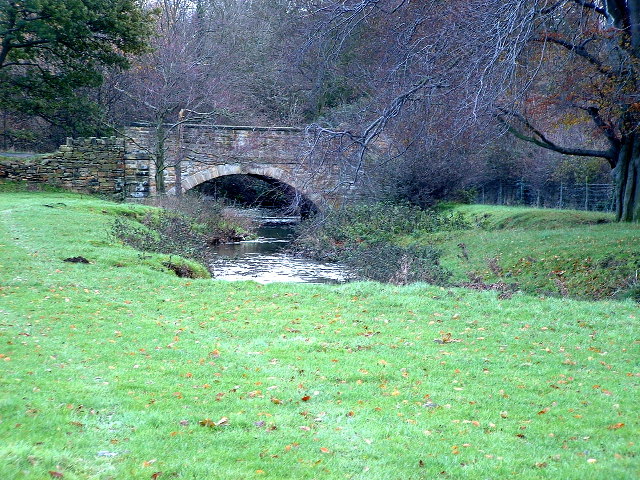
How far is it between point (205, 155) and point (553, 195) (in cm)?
1501

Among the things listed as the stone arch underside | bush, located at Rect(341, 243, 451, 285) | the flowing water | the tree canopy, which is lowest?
the flowing water

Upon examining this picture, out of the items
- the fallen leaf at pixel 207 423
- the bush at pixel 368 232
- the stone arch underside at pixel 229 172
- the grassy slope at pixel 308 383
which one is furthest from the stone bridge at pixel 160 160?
the fallen leaf at pixel 207 423

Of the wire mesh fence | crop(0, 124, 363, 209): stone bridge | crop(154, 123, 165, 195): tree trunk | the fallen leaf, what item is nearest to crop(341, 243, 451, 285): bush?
the fallen leaf

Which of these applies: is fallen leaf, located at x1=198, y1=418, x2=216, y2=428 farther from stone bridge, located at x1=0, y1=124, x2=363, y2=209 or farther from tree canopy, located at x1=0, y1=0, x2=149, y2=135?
stone bridge, located at x1=0, y1=124, x2=363, y2=209

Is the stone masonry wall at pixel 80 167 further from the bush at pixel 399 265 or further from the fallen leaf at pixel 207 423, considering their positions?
the fallen leaf at pixel 207 423

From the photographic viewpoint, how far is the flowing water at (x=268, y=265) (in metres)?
17.8

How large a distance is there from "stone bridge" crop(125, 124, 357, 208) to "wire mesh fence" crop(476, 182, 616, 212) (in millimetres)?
9930

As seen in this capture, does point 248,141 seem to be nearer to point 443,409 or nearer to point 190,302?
point 190,302

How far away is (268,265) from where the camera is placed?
20281 millimetres

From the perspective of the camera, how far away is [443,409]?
19.0ft

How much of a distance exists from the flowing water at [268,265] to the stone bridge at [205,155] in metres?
3.67

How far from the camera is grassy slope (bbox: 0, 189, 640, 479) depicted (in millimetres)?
4594

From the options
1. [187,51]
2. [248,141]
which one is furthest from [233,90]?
[248,141]

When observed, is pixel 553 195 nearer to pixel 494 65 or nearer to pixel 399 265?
pixel 399 265
